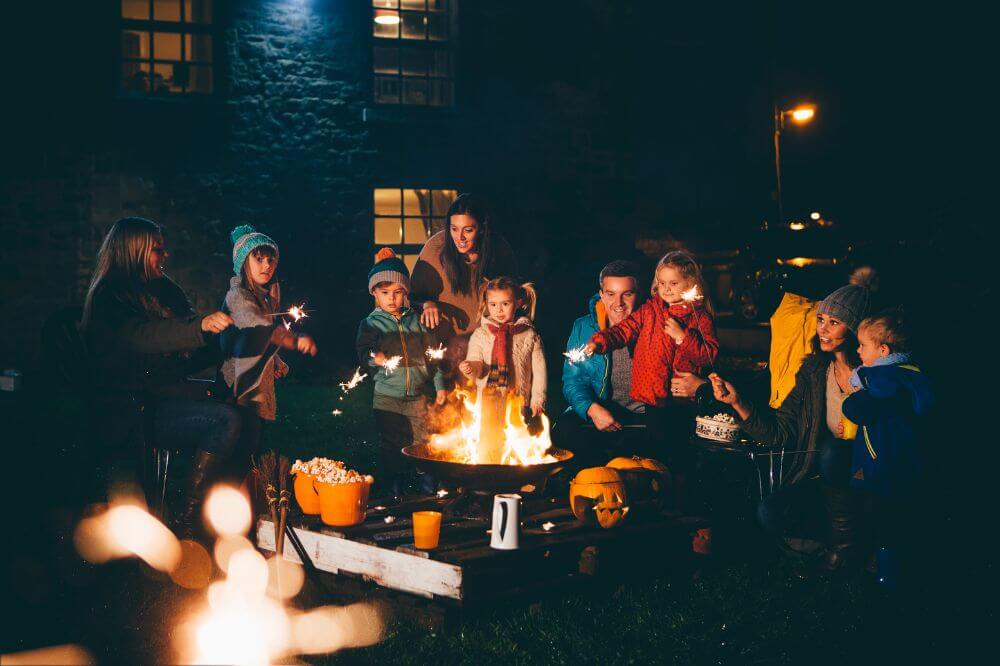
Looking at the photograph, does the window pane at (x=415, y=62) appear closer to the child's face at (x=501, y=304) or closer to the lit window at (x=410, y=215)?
the lit window at (x=410, y=215)

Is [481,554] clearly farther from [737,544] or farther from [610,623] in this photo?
[737,544]

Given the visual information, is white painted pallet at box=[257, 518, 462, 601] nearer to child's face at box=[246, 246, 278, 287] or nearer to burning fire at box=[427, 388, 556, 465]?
burning fire at box=[427, 388, 556, 465]

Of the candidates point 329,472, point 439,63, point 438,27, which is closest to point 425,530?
point 329,472

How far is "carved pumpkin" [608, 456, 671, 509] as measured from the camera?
195 inches

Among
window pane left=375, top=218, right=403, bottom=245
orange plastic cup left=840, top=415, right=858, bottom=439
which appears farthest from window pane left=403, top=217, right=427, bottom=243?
orange plastic cup left=840, top=415, right=858, bottom=439

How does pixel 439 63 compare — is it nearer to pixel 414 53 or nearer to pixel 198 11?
pixel 414 53

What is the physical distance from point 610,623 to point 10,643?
8.60ft

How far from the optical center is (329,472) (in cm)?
475

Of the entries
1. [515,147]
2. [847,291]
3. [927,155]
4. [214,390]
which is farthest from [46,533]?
[927,155]

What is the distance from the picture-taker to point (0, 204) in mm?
11562

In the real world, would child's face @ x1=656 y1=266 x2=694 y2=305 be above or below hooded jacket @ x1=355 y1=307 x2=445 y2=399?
above

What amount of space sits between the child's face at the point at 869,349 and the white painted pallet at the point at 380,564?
2275mm

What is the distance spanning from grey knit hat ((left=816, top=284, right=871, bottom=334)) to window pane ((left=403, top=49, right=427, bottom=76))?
30.3ft

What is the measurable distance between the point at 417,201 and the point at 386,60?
205 cm
